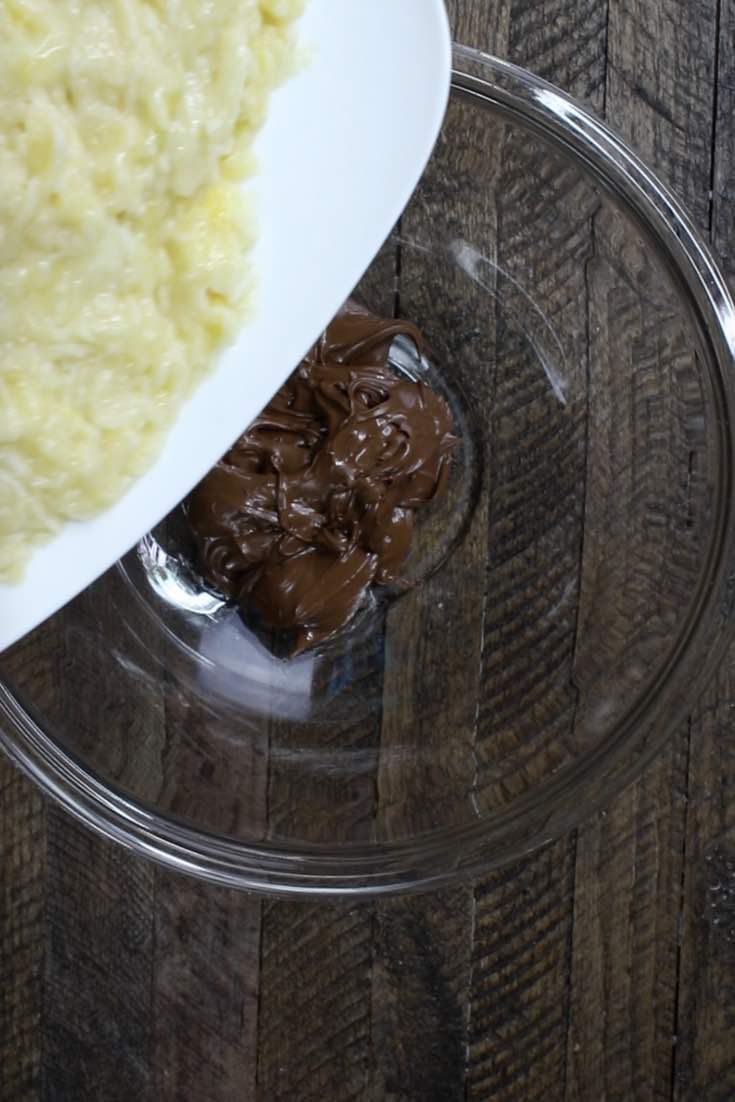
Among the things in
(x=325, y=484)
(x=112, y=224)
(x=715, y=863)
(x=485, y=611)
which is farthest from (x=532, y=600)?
(x=112, y=224)

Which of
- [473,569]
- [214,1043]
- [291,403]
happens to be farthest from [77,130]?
[214,1043]

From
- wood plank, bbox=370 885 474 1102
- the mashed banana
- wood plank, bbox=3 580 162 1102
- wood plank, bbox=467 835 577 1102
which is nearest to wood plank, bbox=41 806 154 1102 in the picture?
wood plank, bbox=3 580 162 1102

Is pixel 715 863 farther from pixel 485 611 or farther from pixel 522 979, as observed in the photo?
pixel 485 611

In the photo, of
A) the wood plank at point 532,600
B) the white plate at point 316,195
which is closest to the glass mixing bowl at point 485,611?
the wood plank at point 532,600

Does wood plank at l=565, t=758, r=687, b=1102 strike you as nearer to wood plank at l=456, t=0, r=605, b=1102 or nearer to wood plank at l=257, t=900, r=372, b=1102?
wood plank at l=456, t=0, r=605, b=1102

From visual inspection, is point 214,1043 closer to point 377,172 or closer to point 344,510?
point 344,510

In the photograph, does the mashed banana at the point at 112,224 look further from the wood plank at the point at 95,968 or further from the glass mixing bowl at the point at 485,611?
the wood plank at the point at 95,968
